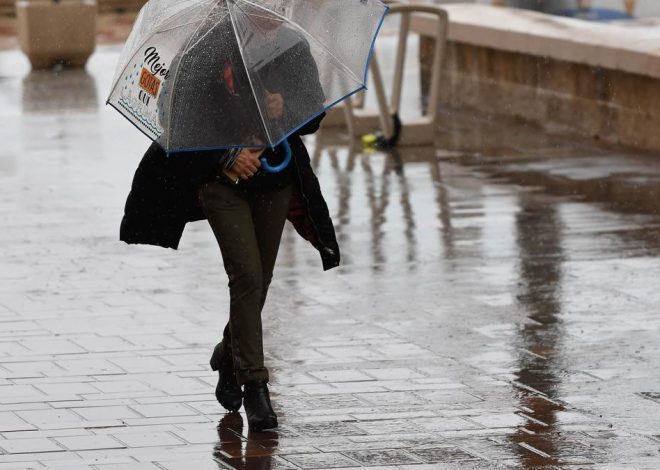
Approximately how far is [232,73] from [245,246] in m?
0.63

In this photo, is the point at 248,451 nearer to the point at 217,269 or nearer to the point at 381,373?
the point at 381,373

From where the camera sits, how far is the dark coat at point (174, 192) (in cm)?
634

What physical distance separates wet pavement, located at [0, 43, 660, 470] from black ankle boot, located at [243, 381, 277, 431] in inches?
1.7

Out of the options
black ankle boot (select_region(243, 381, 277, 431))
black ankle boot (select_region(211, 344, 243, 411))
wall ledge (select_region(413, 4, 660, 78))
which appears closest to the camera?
black ankle boot (select_region(243, 381, 277, 431))

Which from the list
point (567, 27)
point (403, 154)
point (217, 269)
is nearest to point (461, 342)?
point (217, 269)

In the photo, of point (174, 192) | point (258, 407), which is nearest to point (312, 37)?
point (174, 192)

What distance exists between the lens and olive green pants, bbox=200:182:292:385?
633 centimetres

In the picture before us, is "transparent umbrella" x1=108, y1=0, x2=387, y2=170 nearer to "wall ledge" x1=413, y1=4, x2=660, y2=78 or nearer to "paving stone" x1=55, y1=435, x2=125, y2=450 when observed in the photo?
"paving stone" x1=55, y1=435, x2=125, y2=450

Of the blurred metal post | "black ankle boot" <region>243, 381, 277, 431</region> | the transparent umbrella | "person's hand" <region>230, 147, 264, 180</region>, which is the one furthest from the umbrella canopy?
the blurred metal post

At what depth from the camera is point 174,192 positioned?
6.40 meters

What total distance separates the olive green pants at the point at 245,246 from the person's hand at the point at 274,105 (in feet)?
1.12

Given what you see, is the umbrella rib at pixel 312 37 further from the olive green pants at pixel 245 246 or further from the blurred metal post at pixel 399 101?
the blurred metal post at pixel 399 101

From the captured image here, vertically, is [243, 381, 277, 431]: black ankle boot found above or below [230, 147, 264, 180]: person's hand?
below

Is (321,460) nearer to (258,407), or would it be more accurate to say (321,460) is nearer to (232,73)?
(258,407)
